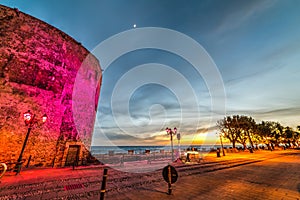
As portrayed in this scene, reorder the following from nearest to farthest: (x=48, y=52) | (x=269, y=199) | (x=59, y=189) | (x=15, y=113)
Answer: (x=269, y=199) → (x=59, y=189) → (x=15, y=113) → (x=48, y=52)

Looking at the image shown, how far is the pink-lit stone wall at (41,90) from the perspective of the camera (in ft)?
36.1

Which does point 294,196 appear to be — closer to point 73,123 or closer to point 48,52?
point 73,123

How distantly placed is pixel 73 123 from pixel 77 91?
12.1 ft

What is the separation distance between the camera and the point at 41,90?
12.8 meters

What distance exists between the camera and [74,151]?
14141 millimetres

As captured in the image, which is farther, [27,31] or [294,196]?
[27,31]

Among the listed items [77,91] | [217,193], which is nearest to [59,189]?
[217,193]

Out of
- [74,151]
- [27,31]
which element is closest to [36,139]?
[74,151]

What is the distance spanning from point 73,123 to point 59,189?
33.9ft

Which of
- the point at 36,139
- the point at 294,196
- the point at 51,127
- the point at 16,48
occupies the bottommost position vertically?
the point at 294,196

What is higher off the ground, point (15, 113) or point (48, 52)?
point (48, 52)

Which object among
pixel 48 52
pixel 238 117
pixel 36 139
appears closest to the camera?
pixel 36 139

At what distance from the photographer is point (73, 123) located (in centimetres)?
1462

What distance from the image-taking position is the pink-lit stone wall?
11.0m
